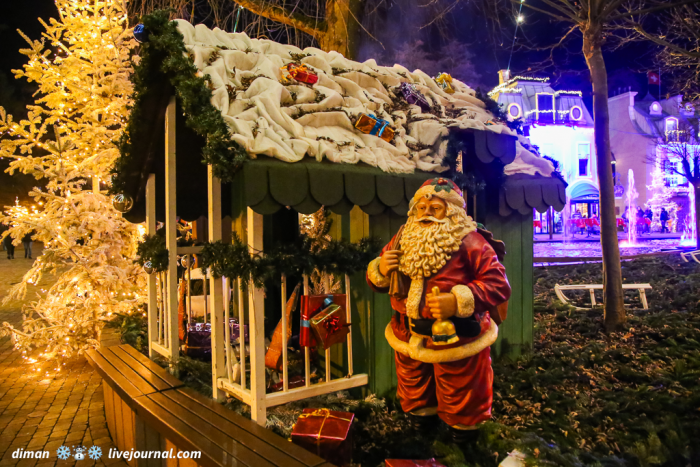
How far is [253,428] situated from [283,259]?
987 mm

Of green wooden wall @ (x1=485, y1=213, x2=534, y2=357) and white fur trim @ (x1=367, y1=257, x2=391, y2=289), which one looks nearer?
white fur trim @ (x1=367, y1=257, x2=391, y2=289)

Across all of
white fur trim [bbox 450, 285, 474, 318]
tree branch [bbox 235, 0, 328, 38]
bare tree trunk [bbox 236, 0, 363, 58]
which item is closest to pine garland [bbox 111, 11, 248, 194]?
white fur trim [bbox 450, 285, 474, 318]

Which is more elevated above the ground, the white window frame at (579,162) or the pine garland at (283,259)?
the white window frame at (579,162)

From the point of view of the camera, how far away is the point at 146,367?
364 centimetres

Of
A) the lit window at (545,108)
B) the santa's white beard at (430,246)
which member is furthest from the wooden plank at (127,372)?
the lit window at (545,108)

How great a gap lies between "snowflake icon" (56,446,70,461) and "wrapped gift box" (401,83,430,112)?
12.9 ft

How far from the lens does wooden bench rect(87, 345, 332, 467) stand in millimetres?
2123

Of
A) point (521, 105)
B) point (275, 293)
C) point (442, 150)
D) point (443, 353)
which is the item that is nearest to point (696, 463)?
point (443, 353)

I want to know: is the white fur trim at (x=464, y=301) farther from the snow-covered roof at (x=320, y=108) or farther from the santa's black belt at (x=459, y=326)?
the snow-covered roof at (x=320, y=108)

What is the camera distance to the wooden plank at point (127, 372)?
3.14 metres

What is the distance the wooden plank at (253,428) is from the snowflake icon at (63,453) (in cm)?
102

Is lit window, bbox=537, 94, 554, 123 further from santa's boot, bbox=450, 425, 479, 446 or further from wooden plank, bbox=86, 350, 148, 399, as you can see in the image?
wooden plank, bbox=86, 350, 148, 399

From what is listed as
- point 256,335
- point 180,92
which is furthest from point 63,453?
point 180,92

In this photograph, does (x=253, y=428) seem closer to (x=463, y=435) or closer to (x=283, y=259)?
(x=283, y=259)
